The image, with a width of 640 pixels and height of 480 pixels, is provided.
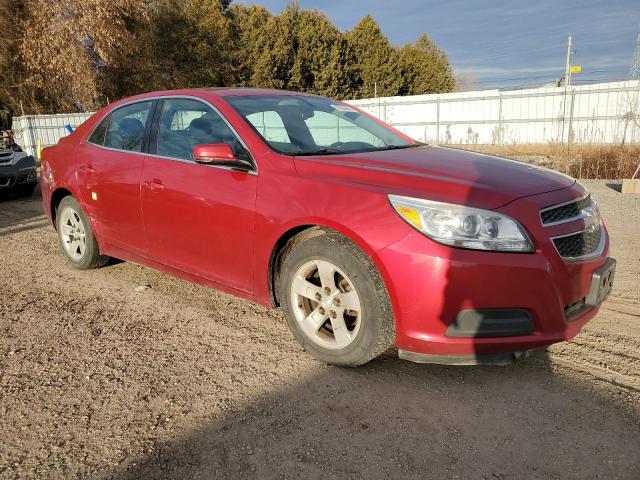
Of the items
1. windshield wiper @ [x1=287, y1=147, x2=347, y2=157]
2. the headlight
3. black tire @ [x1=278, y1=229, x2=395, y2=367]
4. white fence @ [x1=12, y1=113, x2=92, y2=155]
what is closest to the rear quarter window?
windshield wiper @ [x1=287, y1=147, x2=347, y2=157]

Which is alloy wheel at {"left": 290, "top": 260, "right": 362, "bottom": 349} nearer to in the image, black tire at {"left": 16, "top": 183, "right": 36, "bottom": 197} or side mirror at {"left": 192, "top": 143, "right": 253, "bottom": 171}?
side mirror at {"left": 192, "top": 143, "right": 253, "bottom": 171}

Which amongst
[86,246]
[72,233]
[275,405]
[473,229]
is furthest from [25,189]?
[473,229]

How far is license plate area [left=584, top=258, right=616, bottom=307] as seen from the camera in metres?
2.69

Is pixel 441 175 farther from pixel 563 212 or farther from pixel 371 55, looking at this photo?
pixel 371 55

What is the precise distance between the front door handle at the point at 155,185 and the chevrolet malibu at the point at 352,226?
0.07 ft

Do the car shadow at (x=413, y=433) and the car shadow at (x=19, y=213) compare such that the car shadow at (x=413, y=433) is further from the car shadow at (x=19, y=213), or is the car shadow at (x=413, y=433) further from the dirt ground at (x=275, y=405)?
the car shadow at (x=19, y=213)

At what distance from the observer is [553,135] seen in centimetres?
2095

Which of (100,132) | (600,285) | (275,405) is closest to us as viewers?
(275,405)

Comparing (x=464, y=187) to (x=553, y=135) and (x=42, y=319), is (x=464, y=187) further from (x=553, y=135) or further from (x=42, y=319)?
(x=553, y=135)

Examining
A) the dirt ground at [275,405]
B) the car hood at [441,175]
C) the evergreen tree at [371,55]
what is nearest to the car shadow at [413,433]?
the dirt ground at [275,405]

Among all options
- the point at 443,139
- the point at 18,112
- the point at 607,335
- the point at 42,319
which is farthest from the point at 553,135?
the point at 18,112

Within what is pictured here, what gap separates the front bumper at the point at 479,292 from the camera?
2.43m

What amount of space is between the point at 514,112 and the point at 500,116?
2.00ft

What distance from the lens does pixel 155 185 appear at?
3.75 meters
